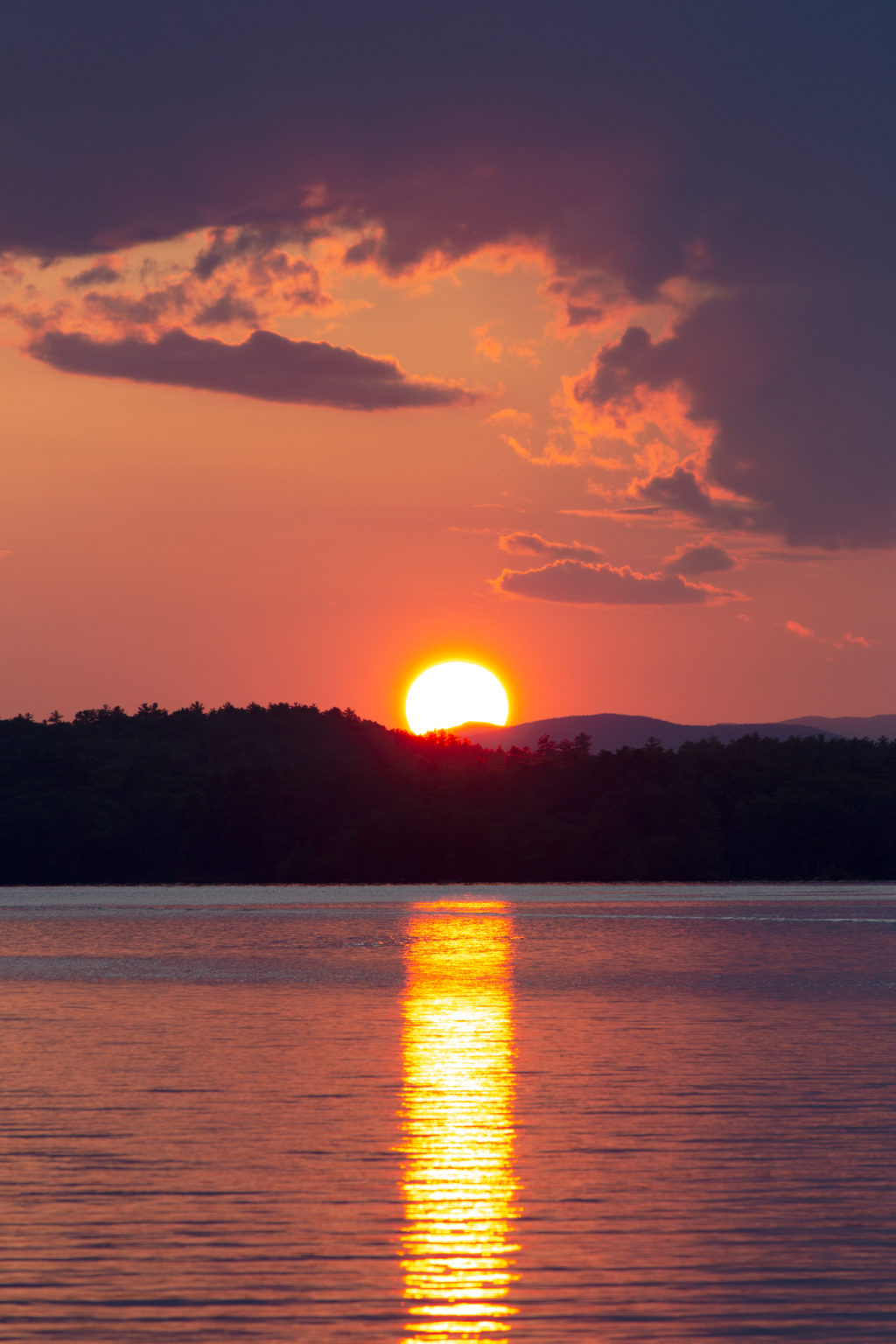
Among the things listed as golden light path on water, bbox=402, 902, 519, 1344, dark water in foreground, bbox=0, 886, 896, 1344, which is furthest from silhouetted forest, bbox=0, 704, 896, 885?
golden light path on water, bbox=402, 902, 519, 1344

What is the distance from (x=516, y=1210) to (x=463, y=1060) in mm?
11707

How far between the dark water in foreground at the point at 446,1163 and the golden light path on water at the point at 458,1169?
49 millimetres

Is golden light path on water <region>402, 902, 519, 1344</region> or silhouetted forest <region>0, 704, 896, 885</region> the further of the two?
silhouetted forest <region>0, 704, 896, 885</region>

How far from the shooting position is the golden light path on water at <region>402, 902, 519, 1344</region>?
486 inches

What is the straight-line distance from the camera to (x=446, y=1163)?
17875mm

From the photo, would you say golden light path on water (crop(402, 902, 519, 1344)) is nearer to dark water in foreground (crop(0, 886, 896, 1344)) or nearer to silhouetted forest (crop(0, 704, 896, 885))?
dark water in foreground (crop(0, 886, 896, 1344))

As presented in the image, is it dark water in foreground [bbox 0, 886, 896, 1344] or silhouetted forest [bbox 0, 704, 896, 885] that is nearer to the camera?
dark water in foreground [bbox 0, 886, 896, 1344]

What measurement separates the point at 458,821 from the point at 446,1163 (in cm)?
17190

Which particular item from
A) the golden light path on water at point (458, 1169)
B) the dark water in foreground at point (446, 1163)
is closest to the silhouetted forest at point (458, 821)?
the dark water in foreground at point (446, 1163)

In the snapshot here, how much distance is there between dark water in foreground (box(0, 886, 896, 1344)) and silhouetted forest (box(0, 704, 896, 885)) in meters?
139

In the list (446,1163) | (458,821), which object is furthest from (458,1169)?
(458,821)

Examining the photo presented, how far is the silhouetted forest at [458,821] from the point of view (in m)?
180

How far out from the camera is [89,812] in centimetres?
18075

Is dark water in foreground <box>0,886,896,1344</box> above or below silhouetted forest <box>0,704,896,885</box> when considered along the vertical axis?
below
